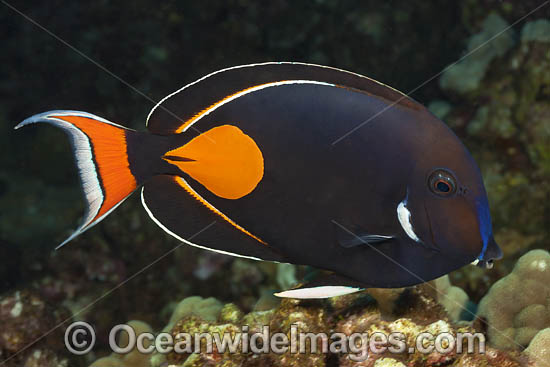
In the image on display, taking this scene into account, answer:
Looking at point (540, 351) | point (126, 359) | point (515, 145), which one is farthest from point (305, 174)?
point (515, 145)

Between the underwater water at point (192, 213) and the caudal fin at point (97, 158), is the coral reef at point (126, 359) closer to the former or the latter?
the underwater water at point (192, 213)

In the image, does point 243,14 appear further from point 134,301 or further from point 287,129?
point 287,129

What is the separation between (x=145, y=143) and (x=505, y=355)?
1.48 meters

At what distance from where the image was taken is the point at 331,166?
4.39 feet

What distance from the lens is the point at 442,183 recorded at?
1247mm

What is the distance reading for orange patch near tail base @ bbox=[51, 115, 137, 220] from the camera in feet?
A: 4.50

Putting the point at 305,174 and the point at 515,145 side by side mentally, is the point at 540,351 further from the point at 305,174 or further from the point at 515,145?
the point at 515,145

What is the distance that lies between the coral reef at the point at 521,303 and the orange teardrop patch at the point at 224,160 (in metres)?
1.60

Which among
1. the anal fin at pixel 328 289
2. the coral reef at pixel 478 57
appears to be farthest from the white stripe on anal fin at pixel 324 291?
the coral reef at pixel 478 57

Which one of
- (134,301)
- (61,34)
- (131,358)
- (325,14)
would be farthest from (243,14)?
(131,358)

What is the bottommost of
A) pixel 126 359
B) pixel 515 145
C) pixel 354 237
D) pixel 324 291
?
pixel 126 359

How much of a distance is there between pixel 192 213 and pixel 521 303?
71.8 inches

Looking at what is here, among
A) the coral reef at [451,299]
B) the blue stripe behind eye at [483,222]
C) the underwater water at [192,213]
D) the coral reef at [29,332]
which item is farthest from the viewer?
the coral reef at [29,332]

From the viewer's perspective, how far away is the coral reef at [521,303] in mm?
2240
